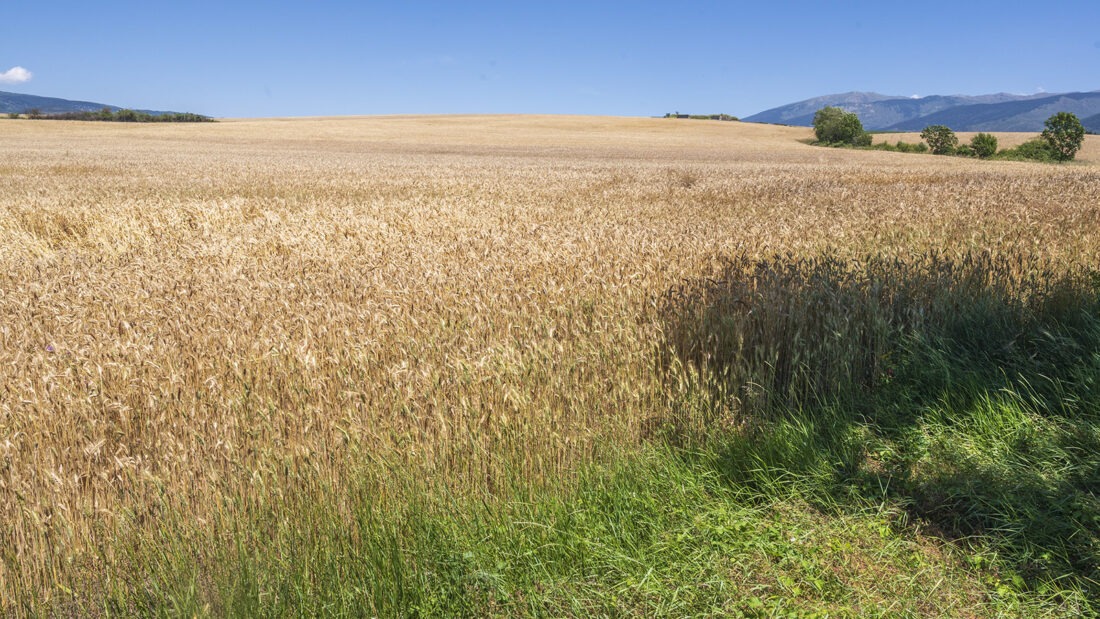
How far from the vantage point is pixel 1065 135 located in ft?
177

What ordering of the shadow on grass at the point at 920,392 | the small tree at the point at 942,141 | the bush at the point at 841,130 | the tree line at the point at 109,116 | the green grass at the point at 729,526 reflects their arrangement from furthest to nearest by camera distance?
the tree line at the point at 109,116 < the bush at the point at 841,130 < the small tree at the point at 942,141 < the shadow on grass at the point at 920,392 < the green grass at the point at 729,526

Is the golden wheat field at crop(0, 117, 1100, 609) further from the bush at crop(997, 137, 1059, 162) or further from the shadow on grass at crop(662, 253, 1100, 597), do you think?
the bush at crop(997, 137, 1059, 162)

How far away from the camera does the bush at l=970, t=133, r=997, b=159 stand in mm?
53750

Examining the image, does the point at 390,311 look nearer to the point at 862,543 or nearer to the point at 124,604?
the point at 124,604

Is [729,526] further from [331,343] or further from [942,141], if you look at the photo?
[942,141]

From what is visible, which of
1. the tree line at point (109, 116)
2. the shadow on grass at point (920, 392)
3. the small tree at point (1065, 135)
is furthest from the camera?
the tree line at point (109, 116)

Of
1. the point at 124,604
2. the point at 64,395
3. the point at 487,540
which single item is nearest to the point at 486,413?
the point at 487,540

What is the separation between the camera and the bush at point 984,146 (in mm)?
53750

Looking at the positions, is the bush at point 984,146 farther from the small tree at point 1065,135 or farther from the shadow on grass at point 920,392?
the shadow on grass at point 920,392

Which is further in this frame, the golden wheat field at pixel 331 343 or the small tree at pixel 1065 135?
the small tree at pixel 1065 135

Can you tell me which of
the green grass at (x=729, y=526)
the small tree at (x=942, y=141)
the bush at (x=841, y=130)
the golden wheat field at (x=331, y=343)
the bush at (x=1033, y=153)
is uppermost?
the bush at (x=841, y=130)

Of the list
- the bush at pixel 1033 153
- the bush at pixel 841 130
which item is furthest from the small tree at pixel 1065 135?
the bush at pixel 841 130

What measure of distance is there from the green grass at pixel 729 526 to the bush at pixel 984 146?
201 feet

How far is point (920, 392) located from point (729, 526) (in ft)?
7.08
